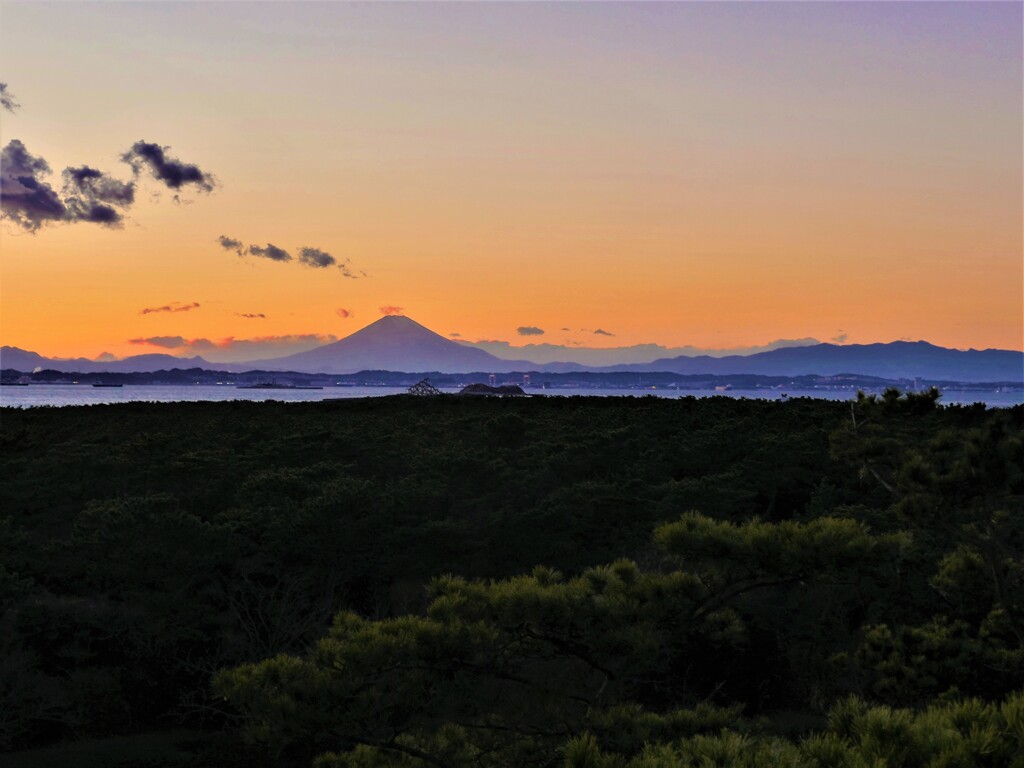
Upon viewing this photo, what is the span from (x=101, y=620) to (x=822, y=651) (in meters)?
14.2

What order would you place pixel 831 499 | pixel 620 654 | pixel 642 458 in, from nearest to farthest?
pixel 620 654 → pixel 831 499 → pixel 642 458

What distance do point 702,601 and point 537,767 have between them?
6.99 feet

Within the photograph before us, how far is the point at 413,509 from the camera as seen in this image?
2145cm

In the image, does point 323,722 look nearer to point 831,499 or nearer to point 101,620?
point 101,620

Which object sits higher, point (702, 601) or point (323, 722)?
point (702, 601)

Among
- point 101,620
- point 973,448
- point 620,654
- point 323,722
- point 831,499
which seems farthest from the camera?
point 831,499

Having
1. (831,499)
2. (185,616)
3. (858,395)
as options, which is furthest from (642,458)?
(858,395)

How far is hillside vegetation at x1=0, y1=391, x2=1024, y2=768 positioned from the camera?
764 centimetres

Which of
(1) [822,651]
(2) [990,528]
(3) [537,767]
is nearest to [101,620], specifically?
(3) [537,767]

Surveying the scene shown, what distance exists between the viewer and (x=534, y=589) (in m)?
7.82

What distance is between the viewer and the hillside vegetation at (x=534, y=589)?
7.64 metres

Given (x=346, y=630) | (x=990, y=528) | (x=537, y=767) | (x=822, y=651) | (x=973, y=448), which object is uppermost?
(x=973, y=448)

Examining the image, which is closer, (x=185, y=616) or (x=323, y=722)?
(x=323, y=722)

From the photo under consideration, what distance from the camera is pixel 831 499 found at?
21266 mm
